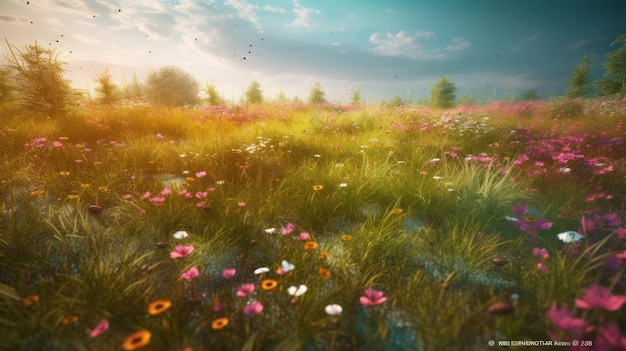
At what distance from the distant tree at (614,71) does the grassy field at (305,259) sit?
66.5 feet

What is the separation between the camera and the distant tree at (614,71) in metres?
15.3

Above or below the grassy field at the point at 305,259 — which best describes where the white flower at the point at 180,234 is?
above

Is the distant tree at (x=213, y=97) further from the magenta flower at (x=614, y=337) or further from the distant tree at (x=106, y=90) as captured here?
the magenta flower at (x=614, y=337)

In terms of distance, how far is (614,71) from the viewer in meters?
16.2

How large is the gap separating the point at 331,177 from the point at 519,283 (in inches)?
78.5

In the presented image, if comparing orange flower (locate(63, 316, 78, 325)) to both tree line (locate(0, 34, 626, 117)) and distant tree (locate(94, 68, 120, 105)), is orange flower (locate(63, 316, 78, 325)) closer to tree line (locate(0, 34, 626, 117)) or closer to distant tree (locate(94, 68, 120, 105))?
tree line (locate(0, 34, 626, 117))

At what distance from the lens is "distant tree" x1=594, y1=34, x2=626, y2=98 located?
50.1ft

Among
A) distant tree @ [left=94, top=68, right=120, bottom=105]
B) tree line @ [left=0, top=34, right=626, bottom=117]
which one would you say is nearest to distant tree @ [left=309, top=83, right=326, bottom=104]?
tree line @ [left=0, top=34, right=626, bottom=117]

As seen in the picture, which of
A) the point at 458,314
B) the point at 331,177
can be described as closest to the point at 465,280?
the point at 458,314

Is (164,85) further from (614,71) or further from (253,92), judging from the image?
(614,71)

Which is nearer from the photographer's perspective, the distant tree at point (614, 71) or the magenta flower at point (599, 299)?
the magenta flower at point (599, 299)

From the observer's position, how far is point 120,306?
138 cm

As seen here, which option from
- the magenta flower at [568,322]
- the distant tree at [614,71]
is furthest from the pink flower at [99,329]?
the distant tree at [614,71]

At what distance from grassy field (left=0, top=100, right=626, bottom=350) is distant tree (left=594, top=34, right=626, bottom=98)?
20278 millimetres
